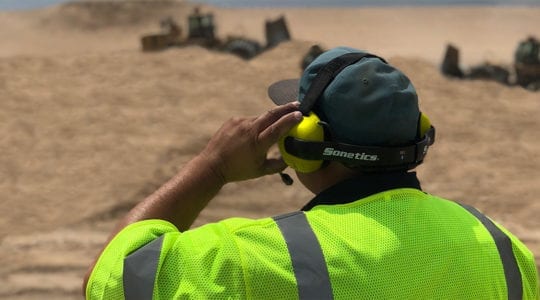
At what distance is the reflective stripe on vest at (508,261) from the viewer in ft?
4.93

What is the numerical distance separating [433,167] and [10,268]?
449 centimetres

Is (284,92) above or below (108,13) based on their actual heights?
above

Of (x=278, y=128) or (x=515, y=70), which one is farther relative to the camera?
(x=515, y=70)

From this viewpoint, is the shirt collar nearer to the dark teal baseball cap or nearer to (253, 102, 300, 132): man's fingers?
the dark teal baseball cap

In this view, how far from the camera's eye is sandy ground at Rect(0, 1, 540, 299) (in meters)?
5.85

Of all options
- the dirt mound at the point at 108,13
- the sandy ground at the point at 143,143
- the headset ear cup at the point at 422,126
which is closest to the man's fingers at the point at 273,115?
the headset ear cup at the point at 422,126

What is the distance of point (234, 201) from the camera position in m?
6.51

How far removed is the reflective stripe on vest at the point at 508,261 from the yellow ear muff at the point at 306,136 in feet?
1.35

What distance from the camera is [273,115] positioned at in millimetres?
1555

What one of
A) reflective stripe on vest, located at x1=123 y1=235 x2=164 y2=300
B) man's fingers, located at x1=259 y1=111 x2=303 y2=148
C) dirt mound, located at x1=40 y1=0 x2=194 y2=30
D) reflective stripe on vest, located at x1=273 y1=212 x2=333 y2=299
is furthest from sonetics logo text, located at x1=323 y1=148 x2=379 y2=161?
dirt mound, located at x1=40 y1=0 x2=194 y2=30

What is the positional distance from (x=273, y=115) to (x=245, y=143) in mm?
113

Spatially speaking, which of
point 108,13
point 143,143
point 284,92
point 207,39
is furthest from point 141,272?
point 108,13

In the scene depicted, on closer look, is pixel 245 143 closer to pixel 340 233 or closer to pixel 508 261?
pixel 340 233

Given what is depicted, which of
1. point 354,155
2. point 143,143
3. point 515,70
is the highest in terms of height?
point 354,155
